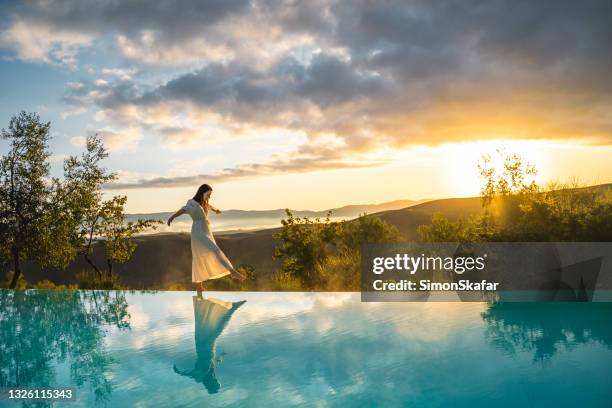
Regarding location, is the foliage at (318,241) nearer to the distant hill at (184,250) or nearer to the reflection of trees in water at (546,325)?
the reflection of trees in water at (546,325)

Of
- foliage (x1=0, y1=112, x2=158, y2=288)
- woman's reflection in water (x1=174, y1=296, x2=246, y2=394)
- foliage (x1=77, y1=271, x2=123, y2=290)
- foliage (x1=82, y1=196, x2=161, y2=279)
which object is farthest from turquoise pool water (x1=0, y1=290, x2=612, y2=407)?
foliage (x1=82, y1=196, x2=161, y2=279)

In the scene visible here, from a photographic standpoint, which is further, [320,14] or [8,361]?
[320,14]

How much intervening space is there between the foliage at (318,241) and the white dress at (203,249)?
4.74 meters

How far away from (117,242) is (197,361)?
49.7 feet

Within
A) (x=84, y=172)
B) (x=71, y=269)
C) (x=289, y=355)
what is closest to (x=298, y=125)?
(x=84, y=172)

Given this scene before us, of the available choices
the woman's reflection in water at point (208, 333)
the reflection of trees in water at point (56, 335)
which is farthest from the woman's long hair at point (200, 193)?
the reflection of trees in water at point (56, 335)

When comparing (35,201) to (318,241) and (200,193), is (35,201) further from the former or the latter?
(318,241)

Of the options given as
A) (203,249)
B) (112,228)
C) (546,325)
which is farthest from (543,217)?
(112,228)

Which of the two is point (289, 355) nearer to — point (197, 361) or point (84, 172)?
point (197, 361)

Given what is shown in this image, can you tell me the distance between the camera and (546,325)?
24.3 ft

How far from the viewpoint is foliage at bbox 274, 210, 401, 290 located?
52.0ft

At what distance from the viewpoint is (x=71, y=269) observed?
53219mm
